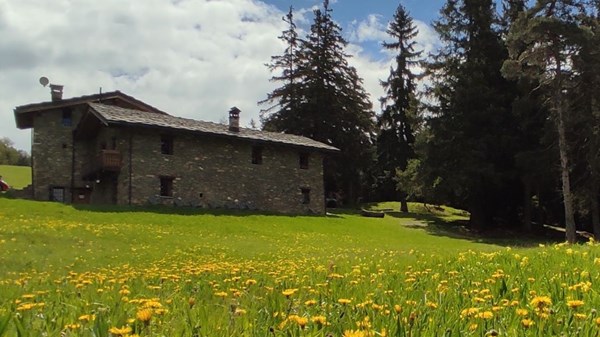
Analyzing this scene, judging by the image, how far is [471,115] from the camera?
119 ft

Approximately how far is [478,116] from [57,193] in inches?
1236

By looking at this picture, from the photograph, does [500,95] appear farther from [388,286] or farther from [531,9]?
[388,286]

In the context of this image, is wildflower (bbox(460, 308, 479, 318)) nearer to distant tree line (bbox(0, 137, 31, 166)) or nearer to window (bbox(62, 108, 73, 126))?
window (bbox(62, 108, 73, 126))

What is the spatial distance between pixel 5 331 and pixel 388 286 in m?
3.32

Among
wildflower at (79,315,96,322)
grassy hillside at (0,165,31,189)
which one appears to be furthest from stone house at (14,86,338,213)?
wildflower at (79,315,96,322)

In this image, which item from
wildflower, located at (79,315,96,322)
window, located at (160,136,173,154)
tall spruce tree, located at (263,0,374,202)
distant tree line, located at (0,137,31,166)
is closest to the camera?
wildflower, located at (79,315,96,322)

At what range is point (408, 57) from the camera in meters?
55.1

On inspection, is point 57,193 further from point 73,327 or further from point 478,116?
point 73,327

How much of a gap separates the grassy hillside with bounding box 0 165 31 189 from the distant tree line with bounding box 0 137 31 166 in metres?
18.1

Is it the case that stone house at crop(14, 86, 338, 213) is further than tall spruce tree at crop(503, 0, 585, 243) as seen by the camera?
Yes

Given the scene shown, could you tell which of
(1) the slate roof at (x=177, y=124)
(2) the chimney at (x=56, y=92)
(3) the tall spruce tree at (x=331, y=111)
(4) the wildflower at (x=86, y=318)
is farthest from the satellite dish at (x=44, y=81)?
(4) the wildflower at (x=86, y=318)

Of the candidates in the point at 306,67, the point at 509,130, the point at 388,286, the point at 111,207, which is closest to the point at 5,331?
the point at 388,286

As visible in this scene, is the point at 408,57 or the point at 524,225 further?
the point at 408,57

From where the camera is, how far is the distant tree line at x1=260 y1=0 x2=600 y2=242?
93.9ft
